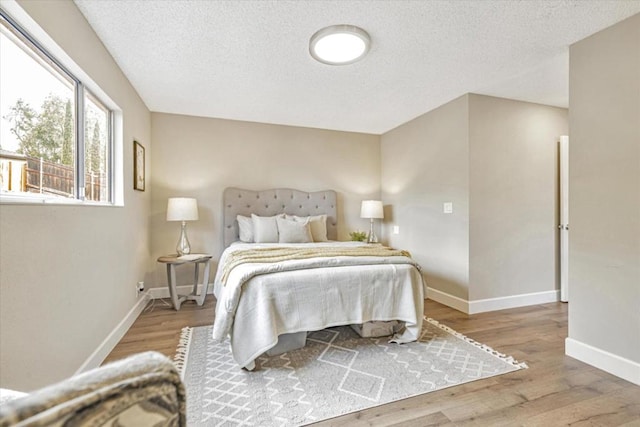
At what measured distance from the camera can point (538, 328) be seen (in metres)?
2.77

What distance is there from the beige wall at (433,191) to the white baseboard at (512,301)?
0.19 meters

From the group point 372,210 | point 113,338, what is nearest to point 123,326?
point 113,338

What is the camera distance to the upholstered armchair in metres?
0.32

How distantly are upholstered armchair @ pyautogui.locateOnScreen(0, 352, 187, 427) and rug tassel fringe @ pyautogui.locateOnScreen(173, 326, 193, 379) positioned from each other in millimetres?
1879

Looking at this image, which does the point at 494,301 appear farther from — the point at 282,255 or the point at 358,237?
the point at 282,255

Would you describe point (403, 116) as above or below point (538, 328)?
above

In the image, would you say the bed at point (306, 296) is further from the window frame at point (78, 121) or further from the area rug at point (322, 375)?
the window frame at point (78, 121)

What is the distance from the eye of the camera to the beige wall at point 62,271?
1.25 meters

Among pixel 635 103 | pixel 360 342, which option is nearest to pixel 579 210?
pixel 635 103

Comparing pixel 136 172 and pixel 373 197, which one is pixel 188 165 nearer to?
pixel 136 172

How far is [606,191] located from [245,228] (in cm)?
348

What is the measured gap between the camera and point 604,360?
206 centimetres

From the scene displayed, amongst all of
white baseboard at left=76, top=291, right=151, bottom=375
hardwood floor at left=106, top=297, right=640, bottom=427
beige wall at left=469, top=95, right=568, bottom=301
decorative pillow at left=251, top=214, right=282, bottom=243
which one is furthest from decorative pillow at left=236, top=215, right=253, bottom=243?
beige wall at left=469, top=95, right=568, bottom=301

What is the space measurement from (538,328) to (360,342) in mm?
1717
